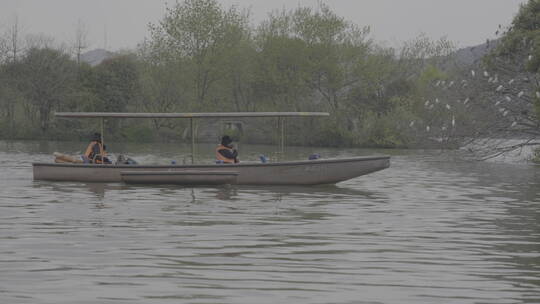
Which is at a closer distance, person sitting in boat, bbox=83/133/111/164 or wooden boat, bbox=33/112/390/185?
wooden boat, bbox=33/112/390/185

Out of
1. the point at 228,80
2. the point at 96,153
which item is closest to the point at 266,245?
the point at 96,153

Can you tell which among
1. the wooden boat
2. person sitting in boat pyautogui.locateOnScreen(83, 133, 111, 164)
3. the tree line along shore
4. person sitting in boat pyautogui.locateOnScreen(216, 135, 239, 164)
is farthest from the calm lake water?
the tree line along shore

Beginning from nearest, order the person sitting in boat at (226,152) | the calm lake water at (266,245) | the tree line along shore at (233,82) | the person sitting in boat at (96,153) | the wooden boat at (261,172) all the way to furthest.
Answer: the calm lake water at (266,245) < the wooden boat at (261,172) < the person sitting in boat at (226,152) < the person sitting in boat at (96,153) < the tree line along shore at (233,82)

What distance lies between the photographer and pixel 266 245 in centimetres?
1248

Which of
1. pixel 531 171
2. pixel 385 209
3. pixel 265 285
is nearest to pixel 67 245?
pixel 265 285

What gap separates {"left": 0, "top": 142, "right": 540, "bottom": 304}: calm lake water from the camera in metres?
9.09

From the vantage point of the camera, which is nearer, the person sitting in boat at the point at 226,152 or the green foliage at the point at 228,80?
the person sitting in boat at the point at 226,152

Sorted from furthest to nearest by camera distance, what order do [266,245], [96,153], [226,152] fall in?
[96,153] < [226,152] < [266,245]

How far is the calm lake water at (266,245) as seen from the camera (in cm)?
909

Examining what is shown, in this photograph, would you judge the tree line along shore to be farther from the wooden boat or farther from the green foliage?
the wooden boat

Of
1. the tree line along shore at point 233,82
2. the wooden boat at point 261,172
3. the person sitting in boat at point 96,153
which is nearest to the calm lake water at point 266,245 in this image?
the wooden boat at point 261,172

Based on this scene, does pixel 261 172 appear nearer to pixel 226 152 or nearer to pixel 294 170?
pixel 294 170

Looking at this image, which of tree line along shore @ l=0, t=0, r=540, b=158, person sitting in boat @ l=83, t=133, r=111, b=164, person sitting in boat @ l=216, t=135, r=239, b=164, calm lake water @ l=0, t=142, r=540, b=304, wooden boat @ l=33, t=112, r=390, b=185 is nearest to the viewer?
calm lake water @ l=0, t=142, r=540, b=304

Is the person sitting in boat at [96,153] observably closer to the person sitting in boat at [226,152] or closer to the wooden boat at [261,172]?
the wooden boat at [261,172]
